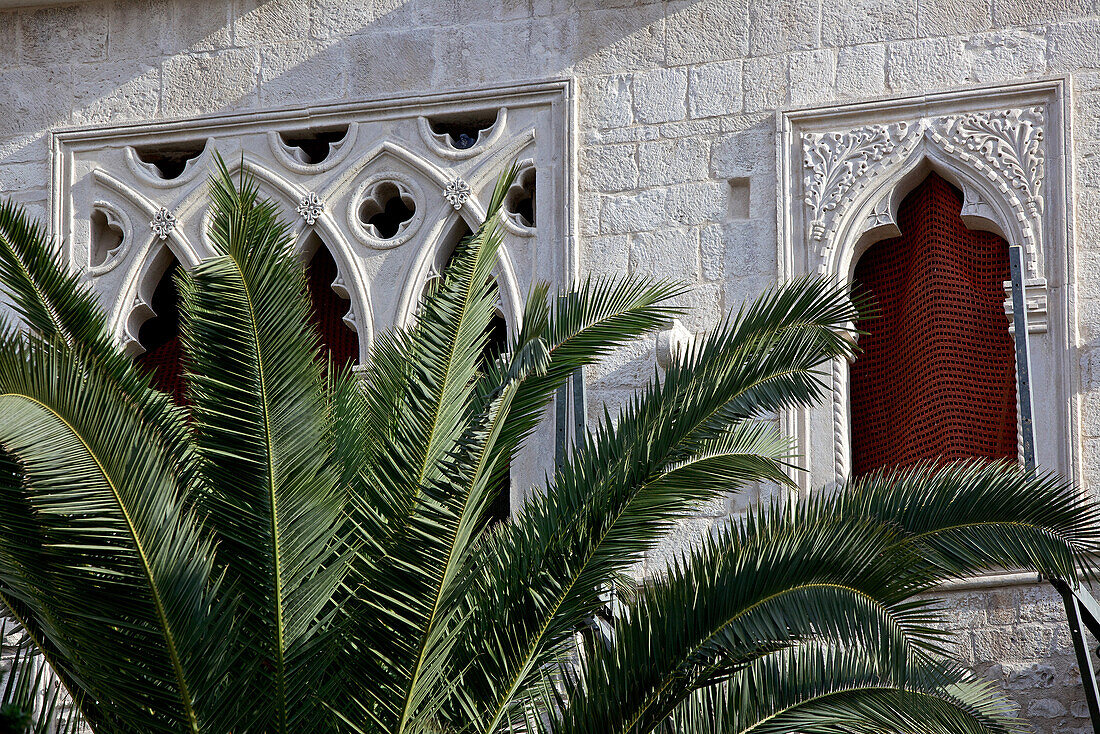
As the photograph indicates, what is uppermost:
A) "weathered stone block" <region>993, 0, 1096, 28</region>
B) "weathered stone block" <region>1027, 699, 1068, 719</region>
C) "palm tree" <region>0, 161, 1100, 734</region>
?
"weathered stone block" <region>993, 0, 1096, 28</region>

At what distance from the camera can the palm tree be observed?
671cm

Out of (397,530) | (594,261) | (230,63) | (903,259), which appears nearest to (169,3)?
(230,63)

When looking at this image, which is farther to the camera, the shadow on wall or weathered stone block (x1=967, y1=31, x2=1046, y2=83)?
the shadow on wall

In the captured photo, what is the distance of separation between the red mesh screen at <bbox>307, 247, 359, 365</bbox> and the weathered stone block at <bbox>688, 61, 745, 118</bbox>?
230 cm

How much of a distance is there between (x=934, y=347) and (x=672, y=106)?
2.01m

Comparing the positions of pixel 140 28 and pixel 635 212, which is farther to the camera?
pixel 140 28

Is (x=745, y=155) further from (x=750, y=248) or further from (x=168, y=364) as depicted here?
(x=168, y=364)

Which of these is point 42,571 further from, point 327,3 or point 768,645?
point 327,3

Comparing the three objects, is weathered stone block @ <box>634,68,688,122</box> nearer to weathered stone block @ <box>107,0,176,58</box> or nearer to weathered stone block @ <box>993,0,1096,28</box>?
weathered stone block @ <box>993,0,1096,28</box>

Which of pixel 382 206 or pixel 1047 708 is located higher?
pixel 382 206

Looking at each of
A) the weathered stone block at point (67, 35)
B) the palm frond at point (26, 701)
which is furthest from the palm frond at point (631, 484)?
the weathered stone block at point (67, 35)

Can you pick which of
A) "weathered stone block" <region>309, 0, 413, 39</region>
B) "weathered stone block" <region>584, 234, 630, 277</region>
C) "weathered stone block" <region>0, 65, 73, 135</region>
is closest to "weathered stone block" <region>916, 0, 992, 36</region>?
"weathered stone block" <region>584, 234, 630, 277</region>

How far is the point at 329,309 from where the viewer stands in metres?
11.3

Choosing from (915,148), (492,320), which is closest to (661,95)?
(915,148)
